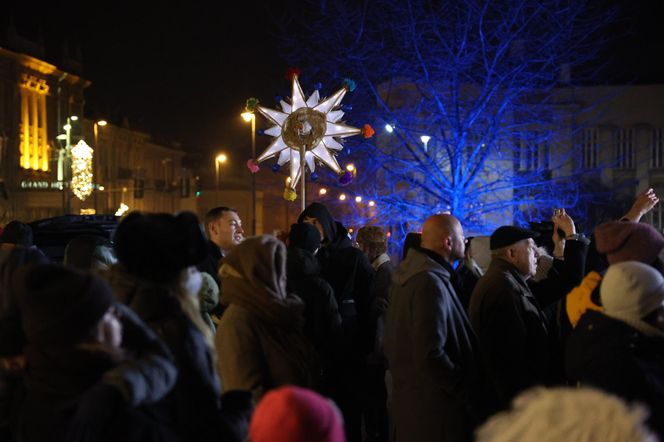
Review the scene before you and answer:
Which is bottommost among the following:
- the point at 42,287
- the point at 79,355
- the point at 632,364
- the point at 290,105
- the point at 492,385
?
the point at 492,385

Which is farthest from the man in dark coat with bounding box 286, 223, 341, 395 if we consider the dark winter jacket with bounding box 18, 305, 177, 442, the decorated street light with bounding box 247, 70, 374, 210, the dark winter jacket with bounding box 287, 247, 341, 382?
the decorated street light with bounding box 247, 70, 374, 210

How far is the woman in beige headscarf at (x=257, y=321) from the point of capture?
4.74 metres

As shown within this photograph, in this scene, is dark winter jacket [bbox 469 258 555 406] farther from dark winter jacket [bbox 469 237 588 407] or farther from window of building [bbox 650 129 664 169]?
window of building [bbox 650 129 664 169]

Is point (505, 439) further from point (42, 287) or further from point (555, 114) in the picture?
point (555, 114)

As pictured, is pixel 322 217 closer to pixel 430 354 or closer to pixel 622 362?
pixel 430 354

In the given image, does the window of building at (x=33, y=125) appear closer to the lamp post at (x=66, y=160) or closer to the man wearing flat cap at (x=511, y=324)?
the lamp post at (x=66, y=160)

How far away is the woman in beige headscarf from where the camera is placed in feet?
15.6

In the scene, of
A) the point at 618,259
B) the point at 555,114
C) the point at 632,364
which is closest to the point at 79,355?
the point at 632,364

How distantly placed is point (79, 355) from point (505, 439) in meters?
1.43

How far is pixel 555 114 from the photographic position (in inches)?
833

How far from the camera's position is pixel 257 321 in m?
4.79

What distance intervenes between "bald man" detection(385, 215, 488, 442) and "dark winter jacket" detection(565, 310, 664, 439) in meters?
1.27

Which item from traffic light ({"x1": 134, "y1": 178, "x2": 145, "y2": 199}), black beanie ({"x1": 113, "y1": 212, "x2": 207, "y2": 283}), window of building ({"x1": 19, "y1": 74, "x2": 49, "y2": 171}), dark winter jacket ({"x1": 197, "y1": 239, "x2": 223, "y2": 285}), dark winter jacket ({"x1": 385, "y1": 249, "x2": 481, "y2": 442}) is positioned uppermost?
window of building ({"x1": 19, "y1": 74, "x2": 49, "y2": 171})

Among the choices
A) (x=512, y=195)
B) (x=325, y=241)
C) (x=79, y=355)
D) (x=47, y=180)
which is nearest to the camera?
(x=79, y=355)
